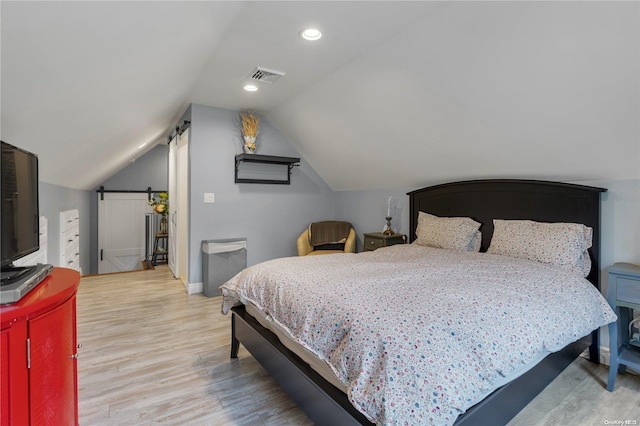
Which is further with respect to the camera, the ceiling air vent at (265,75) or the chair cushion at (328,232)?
the chair cushion at (328,232)

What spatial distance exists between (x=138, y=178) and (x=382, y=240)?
203 inches

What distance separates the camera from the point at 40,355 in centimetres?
111

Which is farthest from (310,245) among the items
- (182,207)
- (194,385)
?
(194,385)

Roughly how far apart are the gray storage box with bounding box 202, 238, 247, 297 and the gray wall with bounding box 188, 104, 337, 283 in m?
0.15

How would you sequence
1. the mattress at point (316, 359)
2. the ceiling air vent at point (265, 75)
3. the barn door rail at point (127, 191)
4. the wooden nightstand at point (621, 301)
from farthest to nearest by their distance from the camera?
the barn door rail at point (127, 191) → the ceiling air vent at point (265, 75) → the wooden nightstand at point (621, 301) → the mattress at point (316, 359)

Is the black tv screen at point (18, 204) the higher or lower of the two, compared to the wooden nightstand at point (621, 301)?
higher

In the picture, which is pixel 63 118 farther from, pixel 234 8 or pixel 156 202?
pixel 156 202

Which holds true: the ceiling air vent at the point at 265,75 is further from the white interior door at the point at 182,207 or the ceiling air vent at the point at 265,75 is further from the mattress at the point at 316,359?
the mattress at the point at 316,359

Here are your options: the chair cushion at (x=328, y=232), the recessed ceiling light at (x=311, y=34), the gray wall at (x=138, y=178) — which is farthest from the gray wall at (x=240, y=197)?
the gray wall at (x=138, y=178)

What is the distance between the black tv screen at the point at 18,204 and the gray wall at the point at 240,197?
8.58 ft

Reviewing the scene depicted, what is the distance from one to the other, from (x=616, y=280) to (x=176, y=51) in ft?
10.6

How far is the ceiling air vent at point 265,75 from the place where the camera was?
296cm

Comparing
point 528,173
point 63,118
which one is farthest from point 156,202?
point 528,173

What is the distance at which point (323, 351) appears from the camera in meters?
1.49
